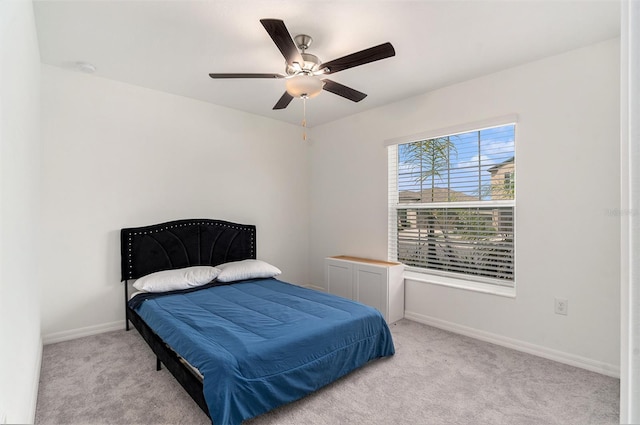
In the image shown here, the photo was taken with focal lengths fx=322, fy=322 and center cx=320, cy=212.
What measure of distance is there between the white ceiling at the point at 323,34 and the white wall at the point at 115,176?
355mm

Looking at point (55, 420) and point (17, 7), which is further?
point (55, 420)

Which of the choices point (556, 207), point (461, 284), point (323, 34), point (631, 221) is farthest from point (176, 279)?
point (556, 207)

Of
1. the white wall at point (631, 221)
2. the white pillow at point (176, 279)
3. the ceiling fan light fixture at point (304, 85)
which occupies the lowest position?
the white pillow at point (176, 279)

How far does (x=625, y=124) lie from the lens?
1.51 feet

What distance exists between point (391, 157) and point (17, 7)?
11.0ft

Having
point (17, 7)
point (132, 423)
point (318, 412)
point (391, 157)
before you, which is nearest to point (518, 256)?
point (391, 157)

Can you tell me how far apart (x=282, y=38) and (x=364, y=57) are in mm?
550

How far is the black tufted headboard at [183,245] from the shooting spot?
332 cm

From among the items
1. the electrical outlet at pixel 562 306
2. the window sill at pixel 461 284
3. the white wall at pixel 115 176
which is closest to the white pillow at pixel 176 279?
the white wall at pixel 115 176

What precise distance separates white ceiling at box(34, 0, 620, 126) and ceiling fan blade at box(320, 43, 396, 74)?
290 mm

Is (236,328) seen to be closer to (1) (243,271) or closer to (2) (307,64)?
(1) (243,271)

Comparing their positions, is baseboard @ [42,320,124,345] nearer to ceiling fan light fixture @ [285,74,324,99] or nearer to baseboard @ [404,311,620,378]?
ceiling fan light fixture @ [285,74,324,99]

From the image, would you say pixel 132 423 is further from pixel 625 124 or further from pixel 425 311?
pixel 425 311

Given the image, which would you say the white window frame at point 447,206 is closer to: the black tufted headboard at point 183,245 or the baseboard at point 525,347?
the baseboard at point 525,347
